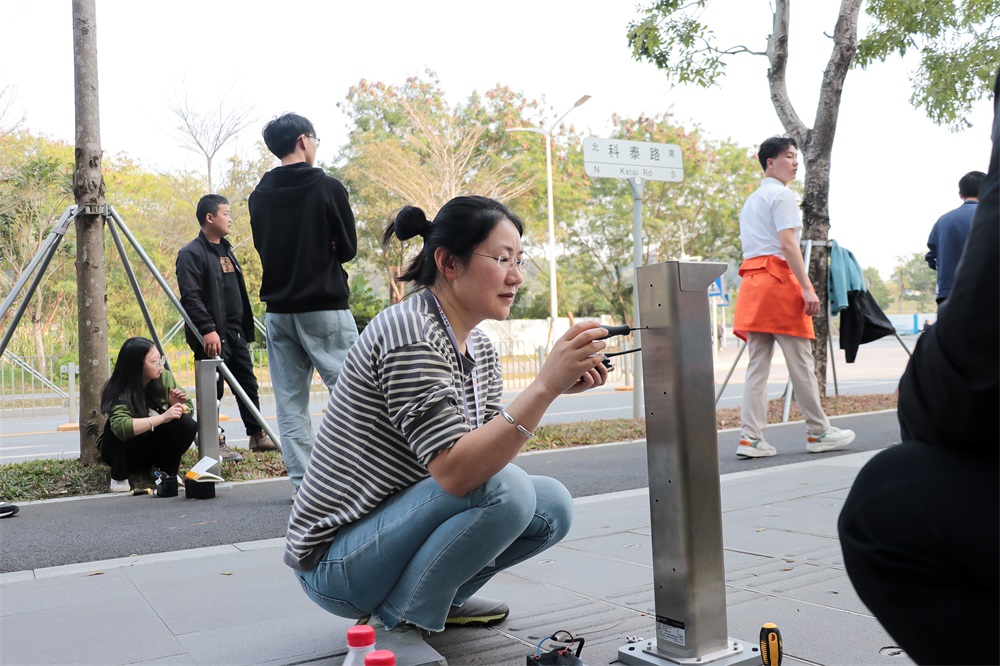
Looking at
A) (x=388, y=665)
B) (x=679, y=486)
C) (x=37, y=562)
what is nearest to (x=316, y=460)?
(x=388, y=665)

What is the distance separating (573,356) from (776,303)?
4299 millimetres

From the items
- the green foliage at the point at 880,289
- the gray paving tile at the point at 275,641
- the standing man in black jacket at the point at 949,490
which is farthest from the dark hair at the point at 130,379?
the green foliage at the point at 880,289

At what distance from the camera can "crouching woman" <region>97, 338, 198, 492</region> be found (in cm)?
525

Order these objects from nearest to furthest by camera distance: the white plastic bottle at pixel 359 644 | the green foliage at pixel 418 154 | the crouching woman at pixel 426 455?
the white plastic bottle at pixel 359 644, the crouching woman at pixel 426 455, the green foliage at pixel 418 154

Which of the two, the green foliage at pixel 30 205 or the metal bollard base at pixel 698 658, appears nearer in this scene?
the metal bollard base at pixel 698 658

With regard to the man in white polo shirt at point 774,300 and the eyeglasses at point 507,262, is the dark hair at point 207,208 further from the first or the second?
the eyeglasses at point 507,262

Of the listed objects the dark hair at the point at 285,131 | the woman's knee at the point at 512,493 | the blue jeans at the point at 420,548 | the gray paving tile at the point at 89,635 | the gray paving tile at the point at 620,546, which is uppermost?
the dark hair at the point at 285,131

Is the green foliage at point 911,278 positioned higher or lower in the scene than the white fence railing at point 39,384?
higher

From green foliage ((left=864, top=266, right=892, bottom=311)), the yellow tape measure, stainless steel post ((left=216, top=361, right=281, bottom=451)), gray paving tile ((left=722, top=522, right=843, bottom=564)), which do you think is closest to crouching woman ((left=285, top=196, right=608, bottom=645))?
the yellow tape measure

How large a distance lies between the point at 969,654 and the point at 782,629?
1344mm

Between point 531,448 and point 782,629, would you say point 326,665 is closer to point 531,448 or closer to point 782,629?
point 782,629

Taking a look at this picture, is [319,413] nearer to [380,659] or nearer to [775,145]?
[775,145]

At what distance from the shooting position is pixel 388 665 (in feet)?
5.89

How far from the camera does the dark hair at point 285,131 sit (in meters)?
4.86
